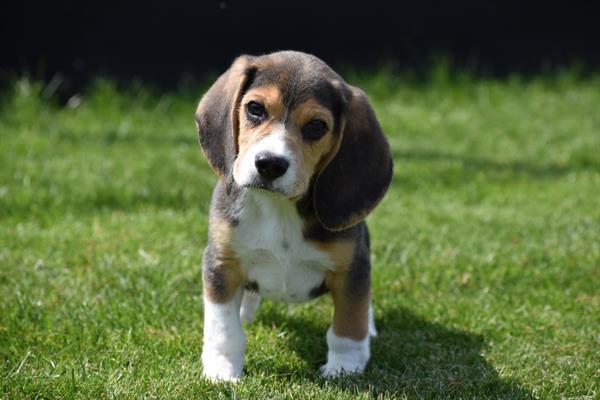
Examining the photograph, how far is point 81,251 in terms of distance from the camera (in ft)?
21.0

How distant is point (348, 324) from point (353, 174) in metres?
0.76

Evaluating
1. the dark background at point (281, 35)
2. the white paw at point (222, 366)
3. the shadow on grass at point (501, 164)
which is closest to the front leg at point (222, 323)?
the white paw at point (222, 366)

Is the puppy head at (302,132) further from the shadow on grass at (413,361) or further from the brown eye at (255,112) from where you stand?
the shadow on grass at (413,361)

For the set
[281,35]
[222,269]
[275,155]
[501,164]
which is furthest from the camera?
[281,35]

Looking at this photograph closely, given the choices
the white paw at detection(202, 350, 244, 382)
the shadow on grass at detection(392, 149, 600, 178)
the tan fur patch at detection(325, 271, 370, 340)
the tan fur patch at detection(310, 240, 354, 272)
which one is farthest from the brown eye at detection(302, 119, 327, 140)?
the shadow on grass at detection(392, 149, 600, 178)

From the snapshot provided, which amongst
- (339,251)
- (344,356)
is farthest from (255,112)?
(344,356)

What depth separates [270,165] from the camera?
407cm

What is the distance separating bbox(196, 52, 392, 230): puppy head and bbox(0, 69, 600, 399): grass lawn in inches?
37.1

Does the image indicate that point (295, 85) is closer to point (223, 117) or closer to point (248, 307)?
point (223, 117)

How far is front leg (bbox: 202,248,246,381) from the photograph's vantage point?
4.61 m

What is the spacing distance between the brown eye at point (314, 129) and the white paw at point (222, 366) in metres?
1.17

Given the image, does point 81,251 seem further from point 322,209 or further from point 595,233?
point 595,233

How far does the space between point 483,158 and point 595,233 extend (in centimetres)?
250

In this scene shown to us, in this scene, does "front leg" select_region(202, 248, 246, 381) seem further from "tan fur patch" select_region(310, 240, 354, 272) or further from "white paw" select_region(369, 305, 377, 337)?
"white paw" select_region(369, 305, 377, 337)
